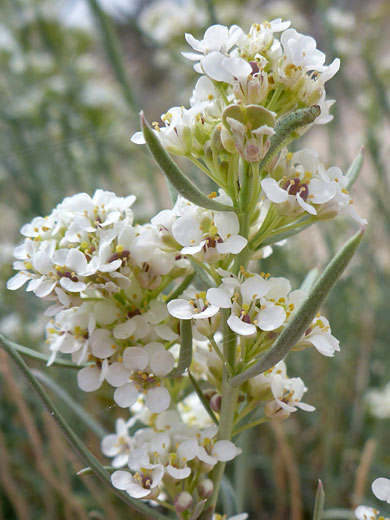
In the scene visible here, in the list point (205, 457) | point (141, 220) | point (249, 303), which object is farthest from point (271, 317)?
point (141, 220)

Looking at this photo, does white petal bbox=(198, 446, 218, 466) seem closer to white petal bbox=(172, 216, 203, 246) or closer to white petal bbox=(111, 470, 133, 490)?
white petal bbox=(111, 470, 133, 490)

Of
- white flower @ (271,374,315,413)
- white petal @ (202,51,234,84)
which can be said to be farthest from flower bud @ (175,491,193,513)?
white petal @ (202,51,234,84)

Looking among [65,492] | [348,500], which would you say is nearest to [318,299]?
[65,492]

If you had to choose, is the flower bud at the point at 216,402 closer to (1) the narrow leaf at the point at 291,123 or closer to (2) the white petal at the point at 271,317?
(2) the white petal at the point at 271,317

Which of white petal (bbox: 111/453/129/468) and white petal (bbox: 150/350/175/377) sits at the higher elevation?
white petal (bbox: 150/350/175/377)

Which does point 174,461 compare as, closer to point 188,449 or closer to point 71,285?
point 188,449

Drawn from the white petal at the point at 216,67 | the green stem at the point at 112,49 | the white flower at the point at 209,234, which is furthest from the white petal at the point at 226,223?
the green stem at the point at 112,49

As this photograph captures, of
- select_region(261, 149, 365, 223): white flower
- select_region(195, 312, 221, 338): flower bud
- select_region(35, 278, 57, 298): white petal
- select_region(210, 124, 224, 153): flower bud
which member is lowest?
select_region(195, 312, 221, 338): flower bud
